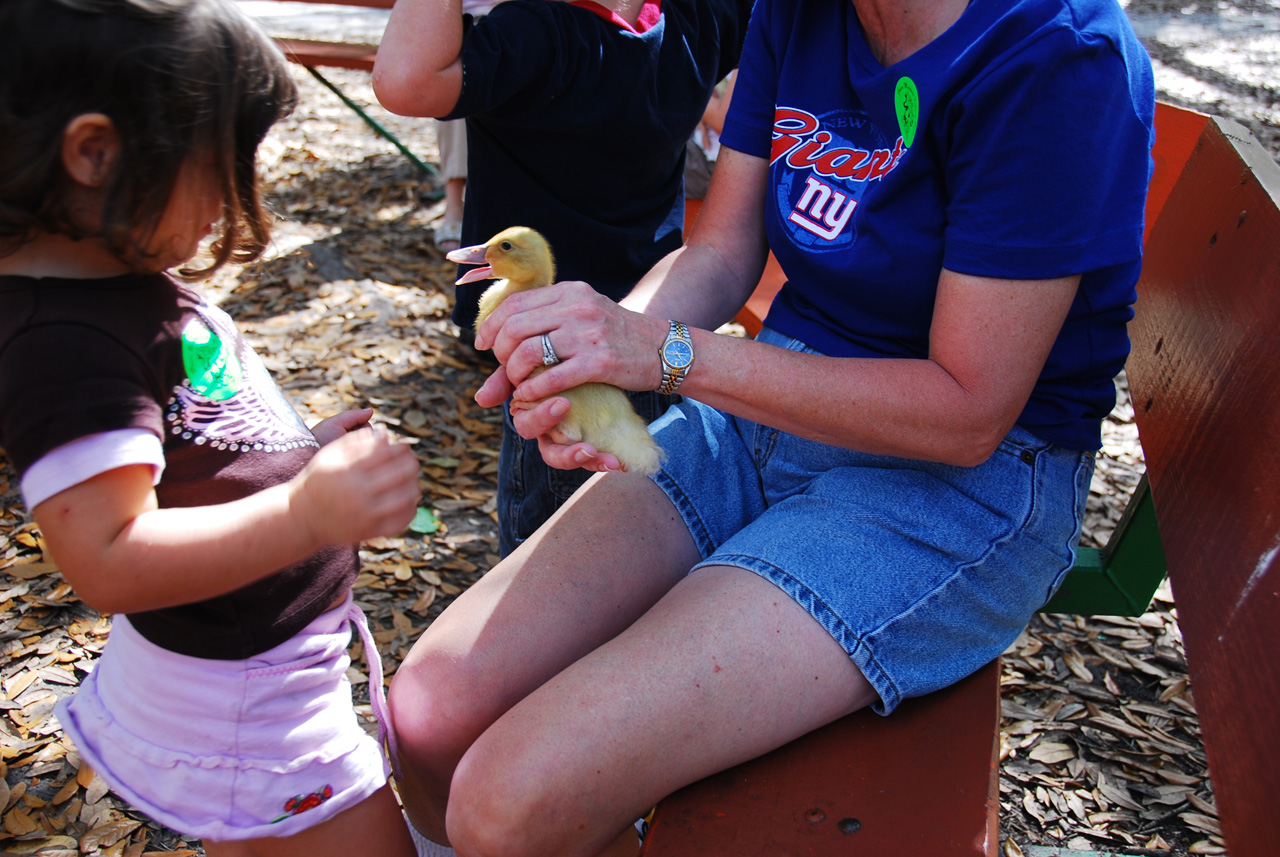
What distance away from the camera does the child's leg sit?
166cm

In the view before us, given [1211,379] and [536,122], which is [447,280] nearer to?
[536,122]

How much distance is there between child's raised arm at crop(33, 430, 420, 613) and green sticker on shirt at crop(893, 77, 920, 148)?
1100 millimetres

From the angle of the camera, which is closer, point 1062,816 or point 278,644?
point 278,644

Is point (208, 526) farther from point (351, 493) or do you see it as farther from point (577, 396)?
point (577, 396)

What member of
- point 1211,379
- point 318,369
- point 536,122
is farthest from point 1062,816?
point 318,369

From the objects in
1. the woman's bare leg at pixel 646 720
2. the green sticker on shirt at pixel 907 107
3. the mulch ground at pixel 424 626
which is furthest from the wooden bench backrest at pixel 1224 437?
the mulch ground at pixel 424 626

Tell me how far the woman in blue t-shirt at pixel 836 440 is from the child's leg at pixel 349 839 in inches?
5.0

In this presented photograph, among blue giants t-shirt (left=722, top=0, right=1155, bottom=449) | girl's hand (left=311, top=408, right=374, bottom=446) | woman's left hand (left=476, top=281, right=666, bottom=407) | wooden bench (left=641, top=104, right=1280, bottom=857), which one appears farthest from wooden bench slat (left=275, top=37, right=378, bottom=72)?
wooden bench (left=641, top=104, right=1280, bottom=857)

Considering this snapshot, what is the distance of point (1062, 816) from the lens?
8.51ft

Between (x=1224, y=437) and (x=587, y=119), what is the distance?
5.55ft

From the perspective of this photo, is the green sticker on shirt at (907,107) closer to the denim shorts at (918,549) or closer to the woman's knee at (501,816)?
the denim shorts at (918,549)

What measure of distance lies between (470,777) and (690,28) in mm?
2198

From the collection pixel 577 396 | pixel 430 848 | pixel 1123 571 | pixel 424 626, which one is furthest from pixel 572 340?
pixel 424 626

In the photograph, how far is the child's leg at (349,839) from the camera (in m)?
1.66
